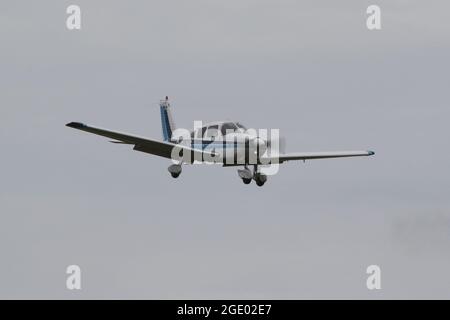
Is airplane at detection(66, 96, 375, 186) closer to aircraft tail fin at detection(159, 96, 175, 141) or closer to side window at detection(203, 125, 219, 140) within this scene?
side window at detection(203, 125, 219, 140)

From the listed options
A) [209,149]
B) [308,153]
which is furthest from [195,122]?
[308,153]

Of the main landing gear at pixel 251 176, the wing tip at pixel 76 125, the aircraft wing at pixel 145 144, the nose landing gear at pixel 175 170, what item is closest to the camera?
the wing tip at pixel 76 125

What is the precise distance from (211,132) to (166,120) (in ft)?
31.8

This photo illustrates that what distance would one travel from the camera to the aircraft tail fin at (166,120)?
68312 mm

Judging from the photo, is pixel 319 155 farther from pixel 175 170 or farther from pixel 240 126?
pixel 175 170

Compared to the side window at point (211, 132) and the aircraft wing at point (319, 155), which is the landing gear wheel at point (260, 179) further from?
the side window at point (211, 132)

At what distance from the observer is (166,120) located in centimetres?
6906

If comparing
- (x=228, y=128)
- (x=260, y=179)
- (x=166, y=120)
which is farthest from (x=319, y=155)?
(x=166, y=120)

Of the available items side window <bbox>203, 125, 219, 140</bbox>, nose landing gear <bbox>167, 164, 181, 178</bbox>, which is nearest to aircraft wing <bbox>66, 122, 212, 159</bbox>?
nose landing gear <bbox>167, 164, 181, 178</bbox>

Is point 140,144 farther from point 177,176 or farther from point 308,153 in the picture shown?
point 308,153

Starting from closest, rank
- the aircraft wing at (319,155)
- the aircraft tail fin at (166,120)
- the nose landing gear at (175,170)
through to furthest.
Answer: the nose landing gear at (175,170)
the aircraft wing at (319,155)
the aircraft tail fin at (166,120)

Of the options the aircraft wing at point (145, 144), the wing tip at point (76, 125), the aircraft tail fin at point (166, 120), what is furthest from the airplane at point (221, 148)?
the aircraft tail fin at point (166, 120)

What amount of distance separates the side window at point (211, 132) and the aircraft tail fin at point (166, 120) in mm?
8314
